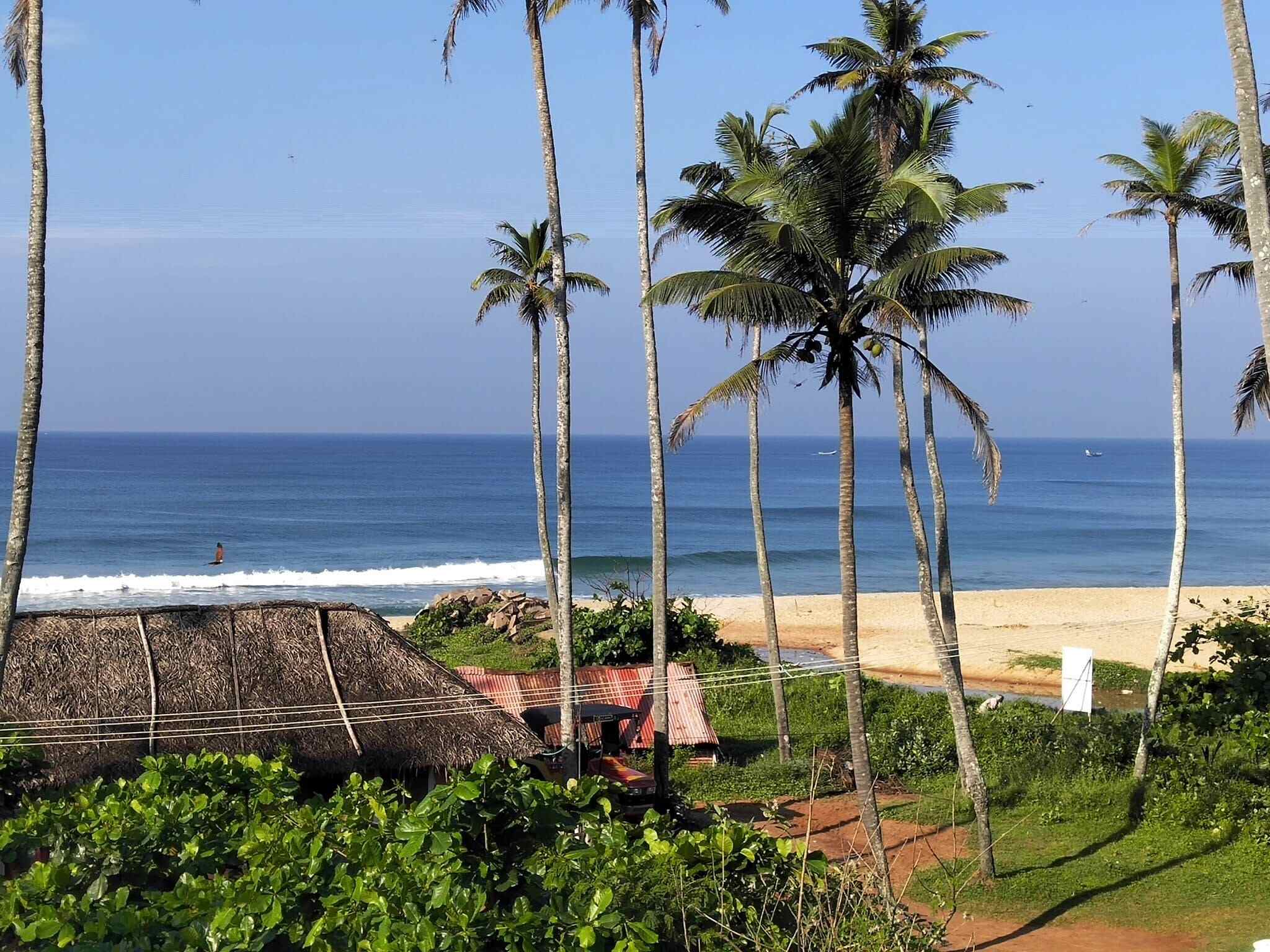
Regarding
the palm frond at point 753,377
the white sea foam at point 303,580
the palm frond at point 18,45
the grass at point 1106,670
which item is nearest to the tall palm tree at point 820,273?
the palm frond at point 753,377

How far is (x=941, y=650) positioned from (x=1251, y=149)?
6379 mm

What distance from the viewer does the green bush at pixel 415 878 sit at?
566 centimetres

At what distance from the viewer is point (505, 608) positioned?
31.4 metres

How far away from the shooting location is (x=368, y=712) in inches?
547

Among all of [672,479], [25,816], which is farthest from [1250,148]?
[672,479]

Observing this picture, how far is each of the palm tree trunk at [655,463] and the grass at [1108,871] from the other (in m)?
3.14

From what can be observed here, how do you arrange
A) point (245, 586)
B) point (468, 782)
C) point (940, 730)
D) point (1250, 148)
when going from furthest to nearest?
point (245, 586)
point (940, 730)
point (1250, 148)
point (468, 782)

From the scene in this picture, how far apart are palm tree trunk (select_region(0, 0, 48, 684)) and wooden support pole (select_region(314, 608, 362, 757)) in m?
4.03

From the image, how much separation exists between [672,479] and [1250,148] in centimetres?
11032

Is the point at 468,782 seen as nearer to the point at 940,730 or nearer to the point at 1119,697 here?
the point at 940,730

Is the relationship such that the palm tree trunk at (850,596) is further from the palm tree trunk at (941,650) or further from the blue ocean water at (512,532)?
the blue ocean water at (512,532)

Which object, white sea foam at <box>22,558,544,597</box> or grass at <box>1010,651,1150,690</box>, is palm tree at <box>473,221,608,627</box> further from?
white sea foam at <box>22,558,544,597</box>

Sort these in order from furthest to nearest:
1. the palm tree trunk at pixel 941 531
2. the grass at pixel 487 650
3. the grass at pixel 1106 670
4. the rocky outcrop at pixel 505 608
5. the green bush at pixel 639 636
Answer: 1. the rocky outcrop at pixel 505 608
2. the grass at pixel 487 650
3. the grass at pixel 1106 670
4. the green bush at pixel 639 636
5. the palm tree trunk at pixel 941 531

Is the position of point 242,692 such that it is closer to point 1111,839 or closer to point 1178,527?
point 1111,839
